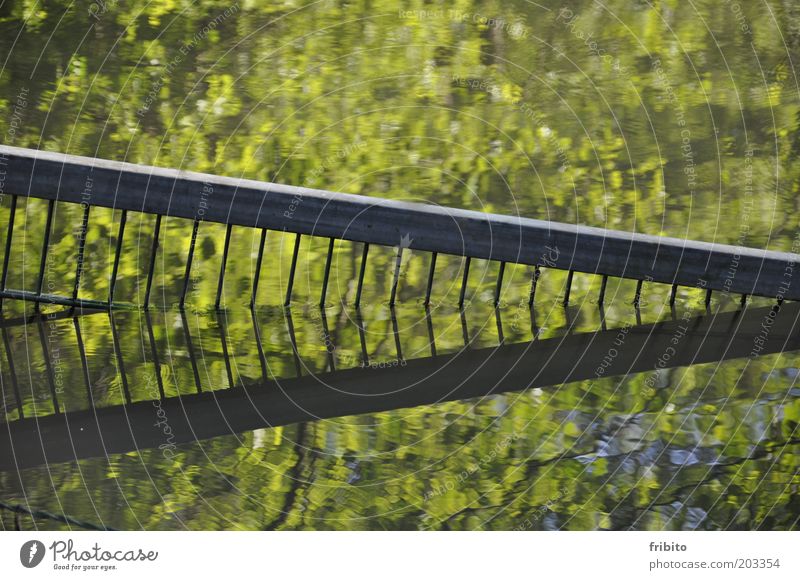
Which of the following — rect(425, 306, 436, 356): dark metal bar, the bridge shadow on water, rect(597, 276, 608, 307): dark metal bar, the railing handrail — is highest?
the railing handrail

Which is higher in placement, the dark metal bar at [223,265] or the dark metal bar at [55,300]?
the dark metal bar at [223,265]

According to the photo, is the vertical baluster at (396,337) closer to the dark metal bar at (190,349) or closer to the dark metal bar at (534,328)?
the dark metal bar at (534,328)

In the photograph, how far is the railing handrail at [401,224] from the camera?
189 cm

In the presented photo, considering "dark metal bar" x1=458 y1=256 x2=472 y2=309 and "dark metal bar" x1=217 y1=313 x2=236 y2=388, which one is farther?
"dark metal bar" x1=458 y1=256 x2=472 y2=309

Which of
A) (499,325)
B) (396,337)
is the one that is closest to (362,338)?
(396,337)

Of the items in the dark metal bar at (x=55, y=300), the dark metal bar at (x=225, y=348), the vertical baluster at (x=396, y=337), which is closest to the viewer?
the dark metal bar at (x=225, y=348)

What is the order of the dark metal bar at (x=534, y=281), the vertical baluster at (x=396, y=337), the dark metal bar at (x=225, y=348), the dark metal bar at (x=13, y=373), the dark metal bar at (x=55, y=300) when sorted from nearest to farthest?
the dark metal bar at (x=13, y=373) < the dark metal bar at (x=225, y=348) < the vertical baluster at (x=396, y=337) < the dark metal bar at (x=55, y=300) < the dark metal bar at (x=534, y=281)

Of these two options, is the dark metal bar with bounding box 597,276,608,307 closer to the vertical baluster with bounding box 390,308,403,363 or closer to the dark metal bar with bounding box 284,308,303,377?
the vertical baluster with bounding box 390,308,403,363

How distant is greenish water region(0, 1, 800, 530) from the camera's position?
1486mm

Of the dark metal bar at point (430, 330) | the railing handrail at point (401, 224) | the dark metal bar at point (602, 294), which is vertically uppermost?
the railing handrail at point (401, 224)

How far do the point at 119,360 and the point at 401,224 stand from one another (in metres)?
0.58

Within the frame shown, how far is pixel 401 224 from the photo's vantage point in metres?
1.89

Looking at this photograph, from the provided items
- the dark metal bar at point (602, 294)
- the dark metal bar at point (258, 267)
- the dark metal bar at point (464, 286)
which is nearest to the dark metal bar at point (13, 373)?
the dark metal bar at point (258, 267)

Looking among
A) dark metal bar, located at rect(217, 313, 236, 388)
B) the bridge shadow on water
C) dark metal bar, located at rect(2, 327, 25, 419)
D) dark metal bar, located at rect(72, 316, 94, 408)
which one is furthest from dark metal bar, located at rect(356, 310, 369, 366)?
dark metal bar, located at rect(2, 327, 25, 419)
